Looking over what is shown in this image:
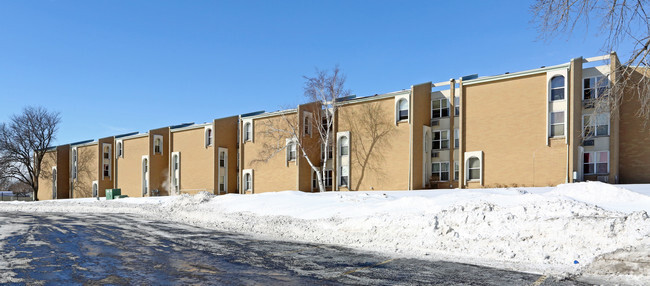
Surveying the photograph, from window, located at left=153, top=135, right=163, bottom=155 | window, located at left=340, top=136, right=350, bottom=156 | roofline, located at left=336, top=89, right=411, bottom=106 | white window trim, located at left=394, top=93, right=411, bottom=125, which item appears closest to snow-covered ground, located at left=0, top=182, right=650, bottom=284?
white window trim, located at left=394, top=93, right=411, bottom=125

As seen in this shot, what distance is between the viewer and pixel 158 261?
9.45 metres

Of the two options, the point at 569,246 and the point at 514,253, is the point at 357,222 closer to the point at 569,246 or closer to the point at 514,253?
the point at 514,253

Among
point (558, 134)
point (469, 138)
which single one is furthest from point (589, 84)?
point (469, 138)

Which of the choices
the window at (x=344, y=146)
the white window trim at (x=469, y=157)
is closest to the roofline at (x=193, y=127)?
the window at (x=344, y=146)

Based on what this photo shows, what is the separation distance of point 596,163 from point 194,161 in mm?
36915

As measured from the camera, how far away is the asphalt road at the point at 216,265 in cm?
766

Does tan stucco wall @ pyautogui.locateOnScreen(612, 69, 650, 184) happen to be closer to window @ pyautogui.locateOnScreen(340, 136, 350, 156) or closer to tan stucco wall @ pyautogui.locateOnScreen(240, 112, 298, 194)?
window @ pyautogui.locateOnScreen(340, 136, 350, 156)

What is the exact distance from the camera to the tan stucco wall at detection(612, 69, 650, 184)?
2570cm

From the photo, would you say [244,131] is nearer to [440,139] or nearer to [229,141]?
[229,141]

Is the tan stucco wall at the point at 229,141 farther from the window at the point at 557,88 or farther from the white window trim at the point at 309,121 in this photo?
the window at the point at 557,88

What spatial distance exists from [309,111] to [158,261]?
27.9m

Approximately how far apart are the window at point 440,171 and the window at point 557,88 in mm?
8798

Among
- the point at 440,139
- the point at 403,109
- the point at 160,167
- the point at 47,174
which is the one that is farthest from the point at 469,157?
the point at 47,174

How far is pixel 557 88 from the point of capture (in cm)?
2536
